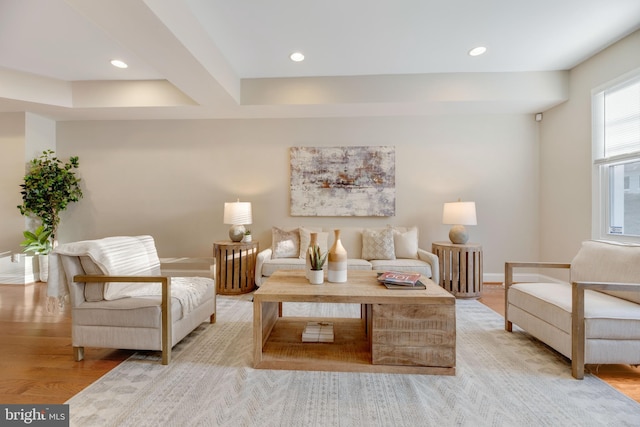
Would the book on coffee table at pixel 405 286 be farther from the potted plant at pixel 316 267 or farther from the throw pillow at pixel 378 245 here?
the throw pillow at pixel 378 245

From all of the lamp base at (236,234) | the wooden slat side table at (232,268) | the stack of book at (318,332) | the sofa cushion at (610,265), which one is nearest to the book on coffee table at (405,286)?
the stack of book at (318,332)

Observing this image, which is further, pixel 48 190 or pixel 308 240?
pixel 48 190

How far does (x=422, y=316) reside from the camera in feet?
6.15

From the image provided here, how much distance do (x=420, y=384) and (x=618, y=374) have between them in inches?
53.5

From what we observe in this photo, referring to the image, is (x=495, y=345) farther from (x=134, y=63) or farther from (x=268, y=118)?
(x=134, y=63)

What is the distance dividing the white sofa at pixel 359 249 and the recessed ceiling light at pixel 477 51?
222cm

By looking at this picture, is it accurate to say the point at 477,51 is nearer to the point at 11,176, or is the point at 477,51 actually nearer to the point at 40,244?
the point at 40,244

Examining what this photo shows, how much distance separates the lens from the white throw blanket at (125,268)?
2018mm

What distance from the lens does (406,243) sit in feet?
12.9

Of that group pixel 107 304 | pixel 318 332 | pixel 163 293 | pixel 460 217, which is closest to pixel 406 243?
pixel 460 217

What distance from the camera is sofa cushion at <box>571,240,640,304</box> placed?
6.68ft

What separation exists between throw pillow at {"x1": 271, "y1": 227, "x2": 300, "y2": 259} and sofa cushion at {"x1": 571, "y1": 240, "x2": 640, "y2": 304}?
2.92 meters

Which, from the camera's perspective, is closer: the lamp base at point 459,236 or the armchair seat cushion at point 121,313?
the armchair seat cushion at point 121,313

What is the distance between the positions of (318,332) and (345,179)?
2.59m
